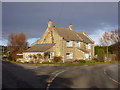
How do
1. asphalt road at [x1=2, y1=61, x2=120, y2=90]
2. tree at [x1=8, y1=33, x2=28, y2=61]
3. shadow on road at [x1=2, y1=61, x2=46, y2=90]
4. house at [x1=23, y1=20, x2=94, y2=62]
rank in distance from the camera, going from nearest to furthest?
shadow on road at [x1=2, y1=61, x2=46, y2=90] < asphalt road at [x1=2, y1=61, x2=120, y2=90] < house at [x1=23, y1=20, x2=94, y2=62] < tree at [x1=8, y1=33, x2=28, y2=61]

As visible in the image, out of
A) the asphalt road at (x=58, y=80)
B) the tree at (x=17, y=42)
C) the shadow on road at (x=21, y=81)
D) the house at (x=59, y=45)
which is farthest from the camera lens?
the tree at (x=17, y=42)

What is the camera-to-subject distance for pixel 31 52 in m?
42.0

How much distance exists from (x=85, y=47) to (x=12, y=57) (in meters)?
19.8

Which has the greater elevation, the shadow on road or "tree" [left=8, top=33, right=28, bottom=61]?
"tree" [left=8, top=33, right=28, bottom=61]

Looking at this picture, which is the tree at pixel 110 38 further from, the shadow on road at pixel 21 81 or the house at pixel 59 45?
the shadow on road at pixel 21 81

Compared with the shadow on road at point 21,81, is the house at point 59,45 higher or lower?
higher

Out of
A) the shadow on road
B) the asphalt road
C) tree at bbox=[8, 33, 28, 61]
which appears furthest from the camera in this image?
tree at bbox=[8, 33, 28, 61]

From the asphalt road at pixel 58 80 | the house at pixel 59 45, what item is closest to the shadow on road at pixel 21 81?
the asphalt road at pixel 58 80

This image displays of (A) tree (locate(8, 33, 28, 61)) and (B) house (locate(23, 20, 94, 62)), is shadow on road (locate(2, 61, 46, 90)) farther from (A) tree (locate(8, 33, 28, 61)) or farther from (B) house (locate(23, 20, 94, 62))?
(A) tree (locate(8, 33, 28, 61))

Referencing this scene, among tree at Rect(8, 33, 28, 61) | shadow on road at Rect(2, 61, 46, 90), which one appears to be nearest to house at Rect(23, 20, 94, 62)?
tree at Rect(8, 33, 28, 61)

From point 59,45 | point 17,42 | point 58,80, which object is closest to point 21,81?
point 58,80

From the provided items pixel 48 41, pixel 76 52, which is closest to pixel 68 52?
pixel 76 52

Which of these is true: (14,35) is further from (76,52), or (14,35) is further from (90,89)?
(90,89)

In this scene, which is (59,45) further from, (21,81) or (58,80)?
(21,81)
